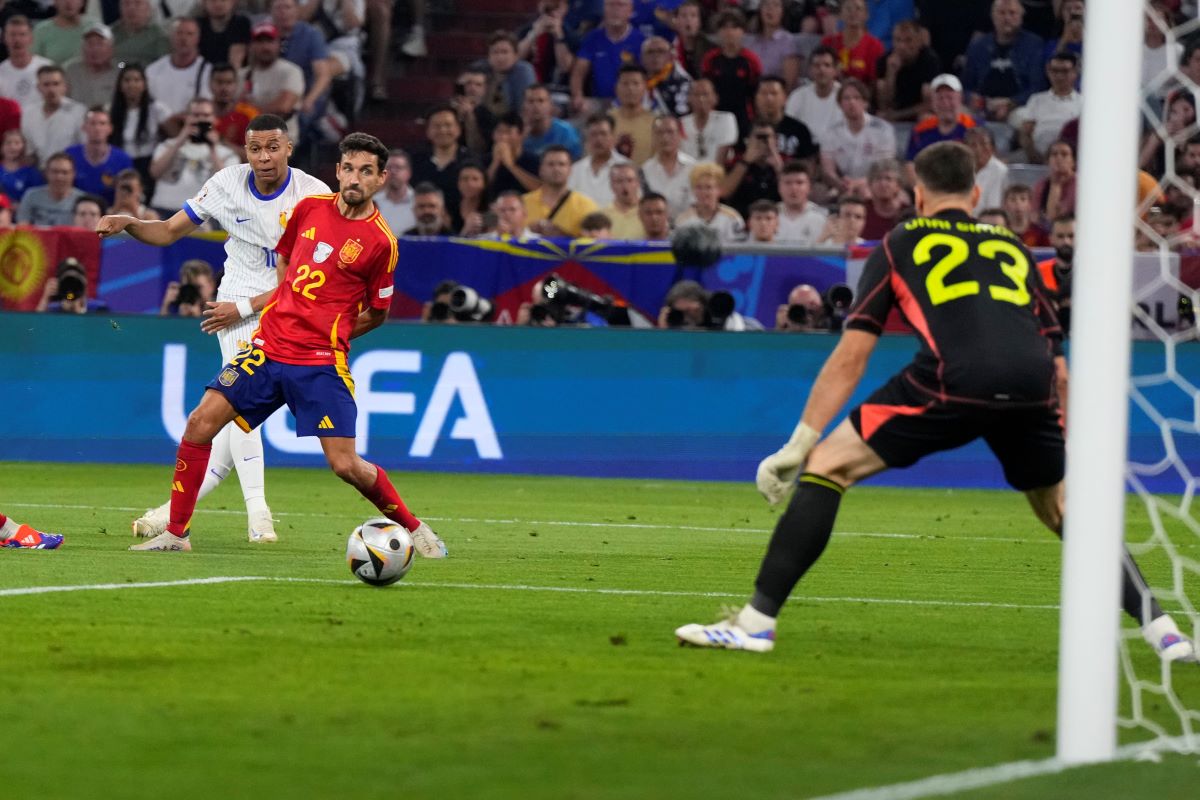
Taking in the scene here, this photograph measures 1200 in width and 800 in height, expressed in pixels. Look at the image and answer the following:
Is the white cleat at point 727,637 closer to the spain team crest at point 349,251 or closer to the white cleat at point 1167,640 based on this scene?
the white cleat at point 1167,640

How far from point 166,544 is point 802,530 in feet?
14.6

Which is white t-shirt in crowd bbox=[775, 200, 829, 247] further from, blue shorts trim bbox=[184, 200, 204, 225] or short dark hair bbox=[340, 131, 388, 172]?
short dark hair bbox=[340, 131, 388, 172]

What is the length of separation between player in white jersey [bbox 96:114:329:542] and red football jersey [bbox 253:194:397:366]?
0.84 m

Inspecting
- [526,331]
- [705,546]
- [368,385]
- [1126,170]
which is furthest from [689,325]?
[1126,170]

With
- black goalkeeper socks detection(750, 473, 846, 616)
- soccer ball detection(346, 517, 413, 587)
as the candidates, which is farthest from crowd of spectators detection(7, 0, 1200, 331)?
black goalkeeper socks detection(750, 473, 846, 616)

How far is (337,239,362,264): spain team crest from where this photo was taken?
9.80m

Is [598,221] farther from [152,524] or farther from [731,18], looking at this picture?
[152,524]

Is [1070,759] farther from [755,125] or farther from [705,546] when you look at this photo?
[755,125]

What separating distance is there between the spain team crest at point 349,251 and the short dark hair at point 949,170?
11.9 feet

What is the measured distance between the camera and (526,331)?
16375 millimetres

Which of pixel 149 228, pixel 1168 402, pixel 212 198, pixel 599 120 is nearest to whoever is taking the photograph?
pixel 149 228

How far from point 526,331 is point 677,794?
11839mm

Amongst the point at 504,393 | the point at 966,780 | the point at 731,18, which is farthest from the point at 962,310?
the point at 731,18

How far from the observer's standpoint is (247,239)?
11.2 m
